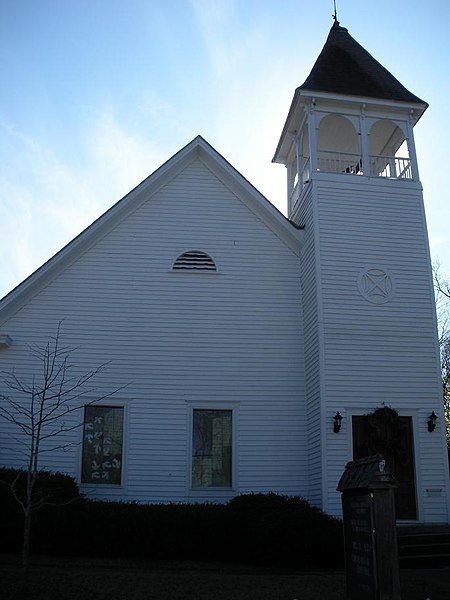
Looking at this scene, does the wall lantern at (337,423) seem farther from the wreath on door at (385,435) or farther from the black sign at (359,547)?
the black sign at (359,547)

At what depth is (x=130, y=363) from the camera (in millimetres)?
14414

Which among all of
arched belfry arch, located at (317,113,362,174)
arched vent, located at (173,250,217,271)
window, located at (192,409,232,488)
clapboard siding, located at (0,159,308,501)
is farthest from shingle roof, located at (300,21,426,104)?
window, located at (192,409,232,488)

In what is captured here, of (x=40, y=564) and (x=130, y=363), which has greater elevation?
(x=130, y=363)

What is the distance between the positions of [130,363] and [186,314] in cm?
161

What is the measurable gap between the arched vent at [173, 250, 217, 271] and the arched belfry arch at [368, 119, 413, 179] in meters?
4.32

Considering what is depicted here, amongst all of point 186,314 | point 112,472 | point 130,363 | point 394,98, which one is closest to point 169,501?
point 112,472

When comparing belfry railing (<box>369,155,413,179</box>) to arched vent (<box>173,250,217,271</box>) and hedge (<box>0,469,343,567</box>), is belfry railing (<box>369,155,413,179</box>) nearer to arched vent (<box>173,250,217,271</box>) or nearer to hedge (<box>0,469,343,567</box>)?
arched vent (<box>173,250,217,271</box>)

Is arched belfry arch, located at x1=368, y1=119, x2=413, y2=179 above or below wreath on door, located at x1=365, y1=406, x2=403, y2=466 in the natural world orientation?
above

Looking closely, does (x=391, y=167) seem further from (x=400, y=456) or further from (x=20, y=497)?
(x=20, y=497)

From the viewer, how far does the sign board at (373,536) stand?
7227 millimetres

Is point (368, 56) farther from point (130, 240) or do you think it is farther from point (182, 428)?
point (182, 428)

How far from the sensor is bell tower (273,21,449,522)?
13.3m

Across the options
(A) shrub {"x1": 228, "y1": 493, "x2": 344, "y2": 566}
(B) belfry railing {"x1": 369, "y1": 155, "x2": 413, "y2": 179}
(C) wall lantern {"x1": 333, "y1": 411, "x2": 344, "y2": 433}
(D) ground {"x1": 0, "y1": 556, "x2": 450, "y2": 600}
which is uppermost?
(B) belfry railing {"x1": 369, "y1": 155, "x2": 413, "y2": 179}

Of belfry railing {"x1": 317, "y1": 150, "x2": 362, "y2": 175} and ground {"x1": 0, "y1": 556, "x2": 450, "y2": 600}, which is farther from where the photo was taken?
belfry railing {"x1": 317, "y1": 150, "x2": 362, "y2": 175}
